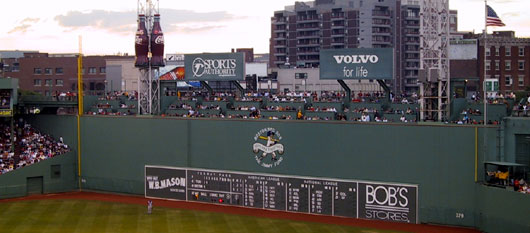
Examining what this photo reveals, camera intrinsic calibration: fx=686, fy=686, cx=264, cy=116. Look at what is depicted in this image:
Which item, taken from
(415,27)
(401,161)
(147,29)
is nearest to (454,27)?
(415,27)

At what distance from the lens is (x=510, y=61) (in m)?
78.2

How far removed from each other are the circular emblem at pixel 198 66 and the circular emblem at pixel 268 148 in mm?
10644

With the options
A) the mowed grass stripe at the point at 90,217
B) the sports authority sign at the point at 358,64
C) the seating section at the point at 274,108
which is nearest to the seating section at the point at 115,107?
the seating section at the point at 274,108

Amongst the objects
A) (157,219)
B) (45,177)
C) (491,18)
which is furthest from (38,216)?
(491,18)

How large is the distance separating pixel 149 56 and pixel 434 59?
23.5m

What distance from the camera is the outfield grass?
40812 millimetres

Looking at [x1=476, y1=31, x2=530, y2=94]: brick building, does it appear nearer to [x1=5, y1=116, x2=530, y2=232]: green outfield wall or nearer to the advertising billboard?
[x1=5, y1=116, x2=530, y2=232]: green outfield wall

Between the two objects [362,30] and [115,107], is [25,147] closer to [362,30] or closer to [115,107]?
[115,107]

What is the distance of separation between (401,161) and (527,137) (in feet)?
24.4

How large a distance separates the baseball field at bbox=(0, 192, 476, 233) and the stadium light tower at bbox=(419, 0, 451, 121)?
311 inches

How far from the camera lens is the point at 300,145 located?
148 ft

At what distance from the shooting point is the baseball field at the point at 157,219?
40750 mm

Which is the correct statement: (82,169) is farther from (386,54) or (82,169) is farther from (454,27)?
(454,27)

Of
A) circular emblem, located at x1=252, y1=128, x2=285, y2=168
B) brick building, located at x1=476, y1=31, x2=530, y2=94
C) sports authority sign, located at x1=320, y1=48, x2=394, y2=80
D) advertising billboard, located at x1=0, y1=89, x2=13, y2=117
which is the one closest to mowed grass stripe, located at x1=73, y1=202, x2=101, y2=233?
circular emblem, located at x1=252, y1=128, x2=285, y2=168
